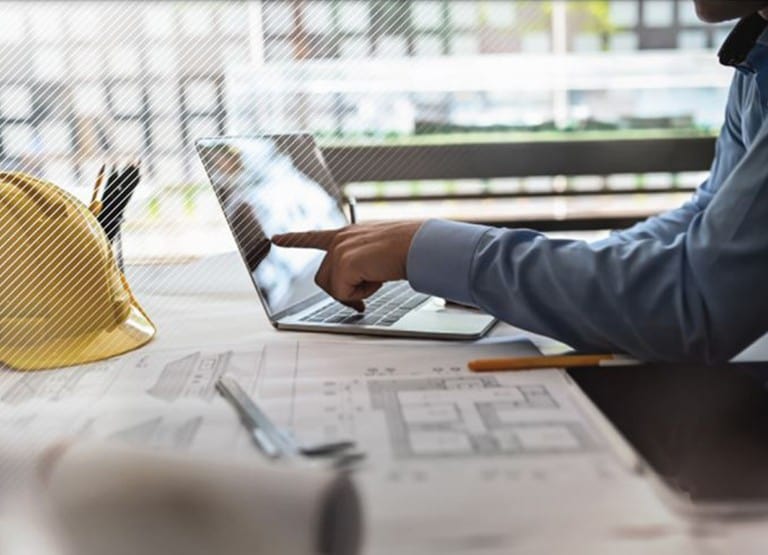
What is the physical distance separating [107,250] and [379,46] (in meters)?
0.60

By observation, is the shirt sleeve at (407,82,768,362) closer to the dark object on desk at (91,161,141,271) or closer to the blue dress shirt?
the blue dress shirt

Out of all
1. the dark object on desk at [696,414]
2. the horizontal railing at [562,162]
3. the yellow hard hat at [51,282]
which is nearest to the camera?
the dark object on desk at [696,414]

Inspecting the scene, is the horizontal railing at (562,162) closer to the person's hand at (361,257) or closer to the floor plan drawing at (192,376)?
the person's hand at (361,257)

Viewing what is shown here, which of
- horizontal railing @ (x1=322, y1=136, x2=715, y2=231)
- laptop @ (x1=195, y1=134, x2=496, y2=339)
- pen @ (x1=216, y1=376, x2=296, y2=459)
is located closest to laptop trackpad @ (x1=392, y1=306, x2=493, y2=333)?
laptop @ (x1=195, y1=134, x2=496, y2=339)

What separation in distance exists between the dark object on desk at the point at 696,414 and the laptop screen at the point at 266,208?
31 cm

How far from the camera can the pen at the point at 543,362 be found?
63cm

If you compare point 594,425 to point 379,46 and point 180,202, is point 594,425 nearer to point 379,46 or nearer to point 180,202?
point 180,202

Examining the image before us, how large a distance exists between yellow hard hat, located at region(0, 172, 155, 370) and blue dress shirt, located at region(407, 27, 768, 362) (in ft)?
0.89

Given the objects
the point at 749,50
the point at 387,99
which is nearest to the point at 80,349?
the point at 749,50

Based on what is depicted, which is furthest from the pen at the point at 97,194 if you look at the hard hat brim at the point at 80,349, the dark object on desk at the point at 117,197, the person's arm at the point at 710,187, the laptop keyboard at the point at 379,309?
the person's arm at the point at 710,187

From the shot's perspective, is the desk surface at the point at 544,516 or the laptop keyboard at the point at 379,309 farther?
the laptop keyboard at the point at 379,309

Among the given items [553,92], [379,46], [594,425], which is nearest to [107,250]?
[594,425]

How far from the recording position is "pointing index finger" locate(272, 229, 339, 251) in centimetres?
79

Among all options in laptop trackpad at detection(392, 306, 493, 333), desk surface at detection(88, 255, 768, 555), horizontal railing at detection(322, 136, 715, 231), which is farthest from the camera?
horizontal railing at detection(322, 136, 715, 231)
